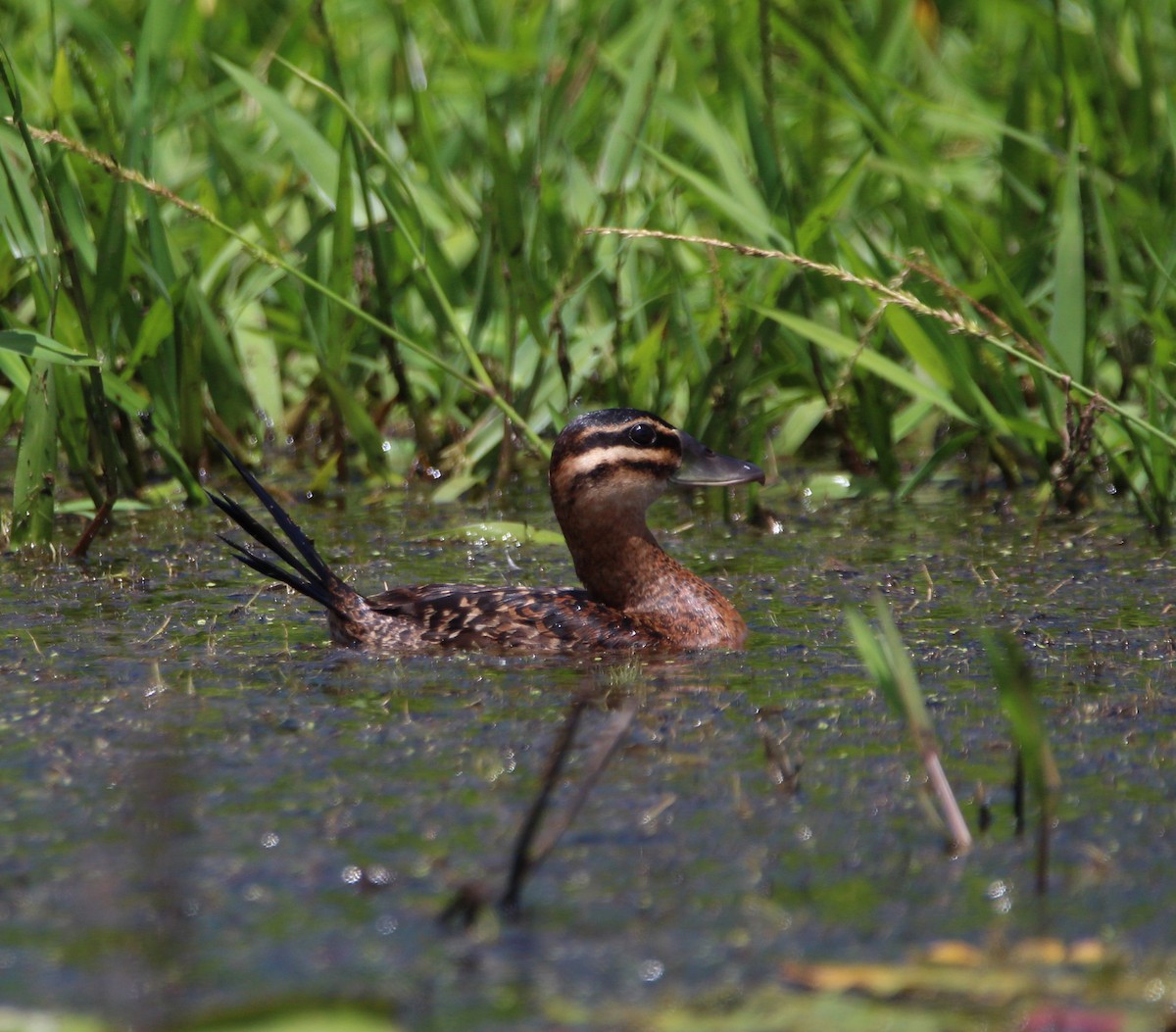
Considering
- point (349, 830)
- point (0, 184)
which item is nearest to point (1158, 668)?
point (349, 830)

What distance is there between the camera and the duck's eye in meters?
5.37

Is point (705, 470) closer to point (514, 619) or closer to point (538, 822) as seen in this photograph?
point (514, 619)

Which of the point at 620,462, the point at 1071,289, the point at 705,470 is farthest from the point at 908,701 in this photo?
the point at 1071,289

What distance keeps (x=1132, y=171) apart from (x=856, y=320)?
1.30 meters

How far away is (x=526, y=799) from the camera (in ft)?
11.5

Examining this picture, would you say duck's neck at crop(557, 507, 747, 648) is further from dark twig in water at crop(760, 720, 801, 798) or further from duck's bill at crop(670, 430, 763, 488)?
dark twig in water at crop(760, 720, 801, 798)

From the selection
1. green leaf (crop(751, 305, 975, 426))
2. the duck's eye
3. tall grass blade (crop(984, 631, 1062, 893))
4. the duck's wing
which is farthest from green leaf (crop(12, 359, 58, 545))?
tall grass blade (crop(984, 631, 1062, 893))

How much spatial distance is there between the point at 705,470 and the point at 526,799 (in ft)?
7.17

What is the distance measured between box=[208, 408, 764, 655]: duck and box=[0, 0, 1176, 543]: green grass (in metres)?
0.49

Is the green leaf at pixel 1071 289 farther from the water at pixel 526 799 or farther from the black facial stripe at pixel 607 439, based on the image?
the black facial stripe at pixel 607 439

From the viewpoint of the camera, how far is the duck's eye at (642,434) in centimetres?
537

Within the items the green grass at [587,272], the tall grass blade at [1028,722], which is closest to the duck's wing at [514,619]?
the green grass at [587,272]

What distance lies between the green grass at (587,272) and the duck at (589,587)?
1.59ft

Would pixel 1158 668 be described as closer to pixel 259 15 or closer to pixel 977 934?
pixel 977 934
